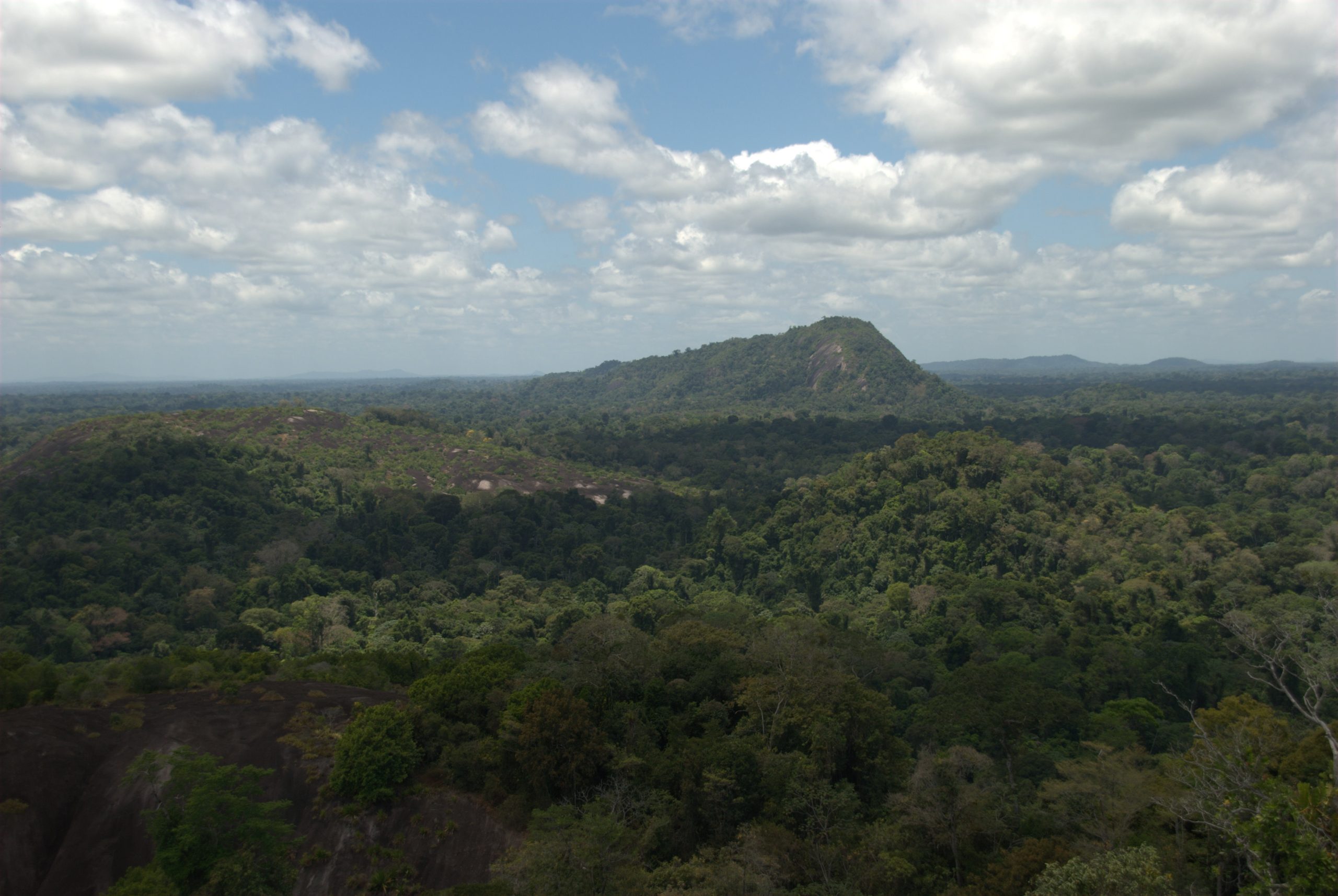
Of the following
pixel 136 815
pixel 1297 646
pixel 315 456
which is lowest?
pixel 136 815

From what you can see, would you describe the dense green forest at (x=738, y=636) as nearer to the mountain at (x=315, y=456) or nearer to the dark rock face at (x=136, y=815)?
the mountain at (x=315, y=456)

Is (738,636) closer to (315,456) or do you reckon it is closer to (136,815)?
(136,815)

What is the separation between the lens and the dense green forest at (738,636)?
18.6 m

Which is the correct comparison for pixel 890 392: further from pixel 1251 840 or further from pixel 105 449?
pixel 1251 840

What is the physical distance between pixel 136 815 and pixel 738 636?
73.4 feet

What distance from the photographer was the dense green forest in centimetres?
1856

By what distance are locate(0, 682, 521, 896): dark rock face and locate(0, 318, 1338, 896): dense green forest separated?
716mm

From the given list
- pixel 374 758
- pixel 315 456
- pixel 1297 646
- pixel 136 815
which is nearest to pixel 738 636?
pixel 374 758

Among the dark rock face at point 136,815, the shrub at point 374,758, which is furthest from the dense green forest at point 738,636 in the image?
the dark rock face at point 136,815

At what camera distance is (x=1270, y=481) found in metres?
73.9

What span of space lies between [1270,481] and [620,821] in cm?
7855

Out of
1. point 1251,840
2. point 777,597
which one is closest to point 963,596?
point 777,597

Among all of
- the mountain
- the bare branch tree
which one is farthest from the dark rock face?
the mountain

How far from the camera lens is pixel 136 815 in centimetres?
2444
